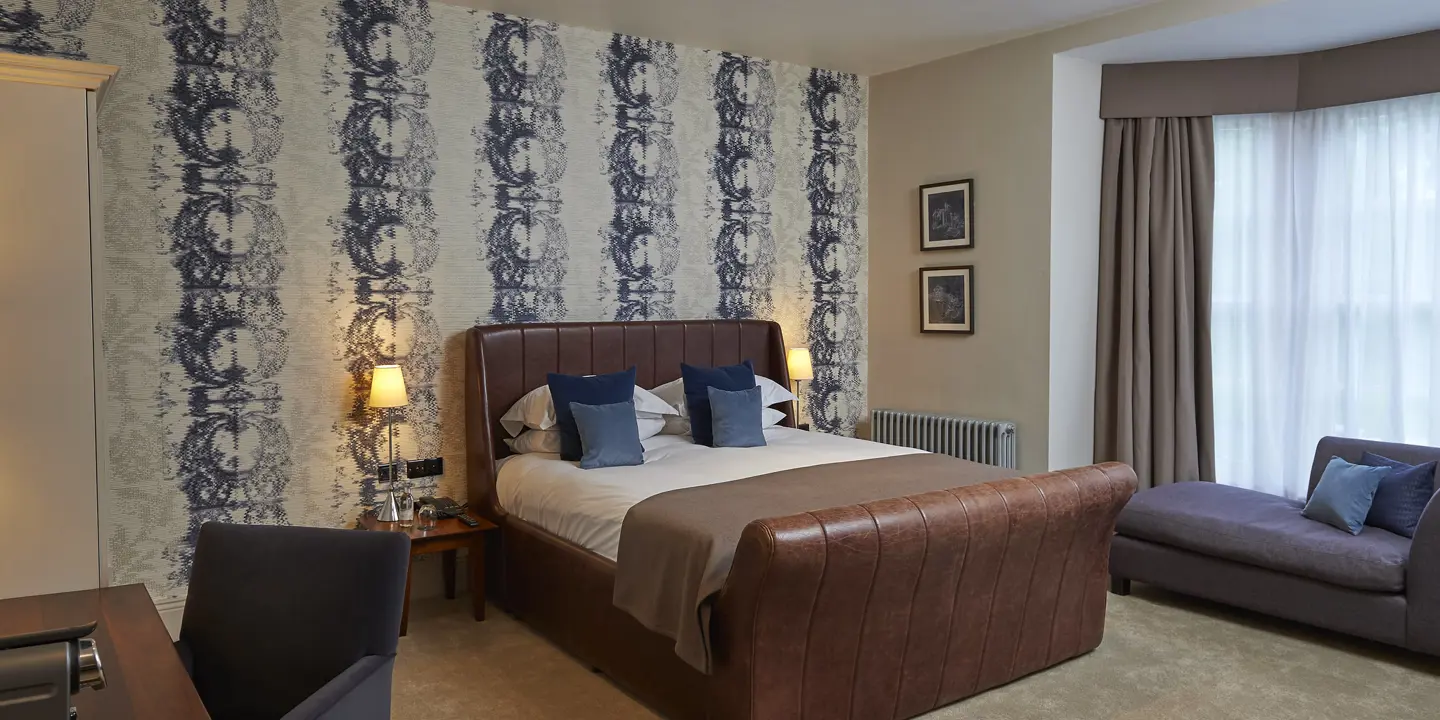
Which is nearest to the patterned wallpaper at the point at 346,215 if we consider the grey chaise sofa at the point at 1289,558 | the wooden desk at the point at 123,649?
the wooden desk at the point at 123,649

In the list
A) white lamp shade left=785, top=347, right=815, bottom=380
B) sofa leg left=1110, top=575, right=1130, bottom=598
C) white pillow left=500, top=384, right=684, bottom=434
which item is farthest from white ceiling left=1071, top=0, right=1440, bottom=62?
white pillow left=500, top=384, right=684, bottom=434

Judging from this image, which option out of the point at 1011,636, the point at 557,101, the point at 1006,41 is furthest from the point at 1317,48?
the point at 557,101

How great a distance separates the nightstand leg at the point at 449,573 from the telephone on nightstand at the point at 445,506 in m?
0.23

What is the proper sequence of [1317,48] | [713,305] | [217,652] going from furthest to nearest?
[713,305] → [1317,48] → [217,652]

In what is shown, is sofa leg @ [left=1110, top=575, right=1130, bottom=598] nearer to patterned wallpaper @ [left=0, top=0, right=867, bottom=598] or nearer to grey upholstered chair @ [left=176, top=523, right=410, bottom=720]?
patterned wallpaper @ [left=0, top=0, right=867, bottom=598]

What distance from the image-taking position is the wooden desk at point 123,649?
1.45 metres

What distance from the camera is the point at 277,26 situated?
400 centimetres

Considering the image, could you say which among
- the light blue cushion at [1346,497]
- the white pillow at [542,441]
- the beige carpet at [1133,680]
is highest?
the white pillow at [542,441]

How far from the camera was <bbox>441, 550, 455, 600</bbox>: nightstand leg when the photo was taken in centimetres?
444

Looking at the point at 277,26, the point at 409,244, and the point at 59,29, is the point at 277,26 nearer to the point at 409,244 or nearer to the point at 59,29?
the point at 59,29

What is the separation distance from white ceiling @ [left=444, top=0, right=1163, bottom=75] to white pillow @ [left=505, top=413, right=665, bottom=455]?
1904 mm

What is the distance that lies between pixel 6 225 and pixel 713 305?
11.3 feet

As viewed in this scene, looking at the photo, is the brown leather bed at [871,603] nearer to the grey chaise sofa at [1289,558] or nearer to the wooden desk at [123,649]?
the grey chaise sofa at [1289,558]

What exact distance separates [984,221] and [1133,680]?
263 cm
